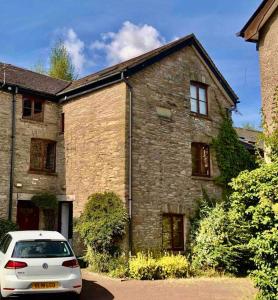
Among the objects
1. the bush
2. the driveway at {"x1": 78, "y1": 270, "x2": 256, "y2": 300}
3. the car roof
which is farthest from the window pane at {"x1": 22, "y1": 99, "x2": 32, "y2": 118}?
the car roof

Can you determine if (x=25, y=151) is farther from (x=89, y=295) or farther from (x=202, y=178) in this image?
(x=89, y=295)

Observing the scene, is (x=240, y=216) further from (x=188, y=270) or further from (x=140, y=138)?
(x=140, y=138)

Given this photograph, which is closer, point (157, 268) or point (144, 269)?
point (144, 269)

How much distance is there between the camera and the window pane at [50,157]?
19656 millimetres

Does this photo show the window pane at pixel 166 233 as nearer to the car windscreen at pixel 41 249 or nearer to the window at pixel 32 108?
the window at pixel 32 108

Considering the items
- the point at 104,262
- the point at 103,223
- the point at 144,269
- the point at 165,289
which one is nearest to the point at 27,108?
the point at 103,223

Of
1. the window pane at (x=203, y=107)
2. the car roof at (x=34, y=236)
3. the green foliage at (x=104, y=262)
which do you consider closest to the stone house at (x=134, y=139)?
the window pane at (x=203, y=107)

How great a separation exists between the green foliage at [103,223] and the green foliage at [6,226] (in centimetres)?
256

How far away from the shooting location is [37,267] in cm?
913

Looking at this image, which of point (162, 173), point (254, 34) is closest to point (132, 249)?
point (162, 173)

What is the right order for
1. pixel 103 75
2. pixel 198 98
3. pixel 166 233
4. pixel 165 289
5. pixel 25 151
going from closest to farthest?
pixel 165 289 < pixel 166 233 < pixel 103 75 < pixel 25 151 < pixel 198 98

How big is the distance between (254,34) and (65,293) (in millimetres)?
9114

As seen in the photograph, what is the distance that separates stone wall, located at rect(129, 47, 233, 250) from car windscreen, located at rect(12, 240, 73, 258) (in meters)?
6.42

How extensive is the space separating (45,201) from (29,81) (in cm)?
605
